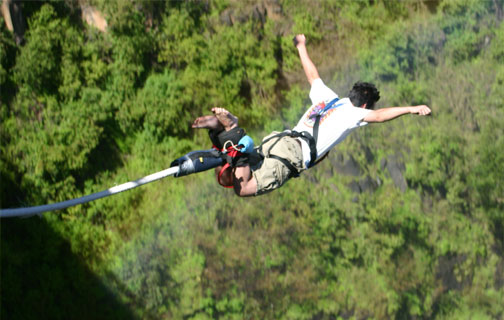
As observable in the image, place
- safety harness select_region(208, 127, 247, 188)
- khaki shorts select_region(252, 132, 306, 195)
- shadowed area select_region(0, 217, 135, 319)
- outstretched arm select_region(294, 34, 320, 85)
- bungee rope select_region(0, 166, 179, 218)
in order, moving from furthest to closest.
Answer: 1. shadowed area select_region(0, 217, 135, 319)
2. outstretched arm select_region(294, 34, 320, 85)
3. khaki shorts select_region(252, 132, 306, 195)
4. safety harness select_region(208, 127, 247, 188)
5. bungee rope select_region(0, 166, 179, 218)

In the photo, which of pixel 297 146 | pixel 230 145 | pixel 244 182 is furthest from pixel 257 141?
pixel 230 145

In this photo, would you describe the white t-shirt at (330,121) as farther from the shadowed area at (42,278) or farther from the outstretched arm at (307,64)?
the shadowed area at (42,278)

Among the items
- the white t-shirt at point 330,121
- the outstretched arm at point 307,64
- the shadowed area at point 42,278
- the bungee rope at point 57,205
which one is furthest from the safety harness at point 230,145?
the shadowed area at point 42,278

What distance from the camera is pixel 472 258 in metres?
9.94

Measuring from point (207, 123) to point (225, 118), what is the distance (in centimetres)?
12

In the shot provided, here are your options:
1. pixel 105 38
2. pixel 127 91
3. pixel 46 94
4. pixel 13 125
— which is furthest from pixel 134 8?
pixel 13 125

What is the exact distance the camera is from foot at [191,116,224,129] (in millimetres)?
3023

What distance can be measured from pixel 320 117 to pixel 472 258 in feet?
25.9

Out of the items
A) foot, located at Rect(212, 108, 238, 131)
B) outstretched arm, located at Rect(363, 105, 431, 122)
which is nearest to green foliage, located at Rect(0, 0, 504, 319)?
foot, located at Rect(212, 108, 238, 131)

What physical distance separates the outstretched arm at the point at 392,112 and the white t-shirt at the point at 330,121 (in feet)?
0.30

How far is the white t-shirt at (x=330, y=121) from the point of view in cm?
341

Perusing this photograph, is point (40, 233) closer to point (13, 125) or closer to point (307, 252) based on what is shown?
point (13, 125)

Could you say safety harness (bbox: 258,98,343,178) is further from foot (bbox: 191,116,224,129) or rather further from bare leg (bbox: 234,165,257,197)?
foot (bbox: 191,116,224,129)

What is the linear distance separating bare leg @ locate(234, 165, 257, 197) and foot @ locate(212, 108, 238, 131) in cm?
31
